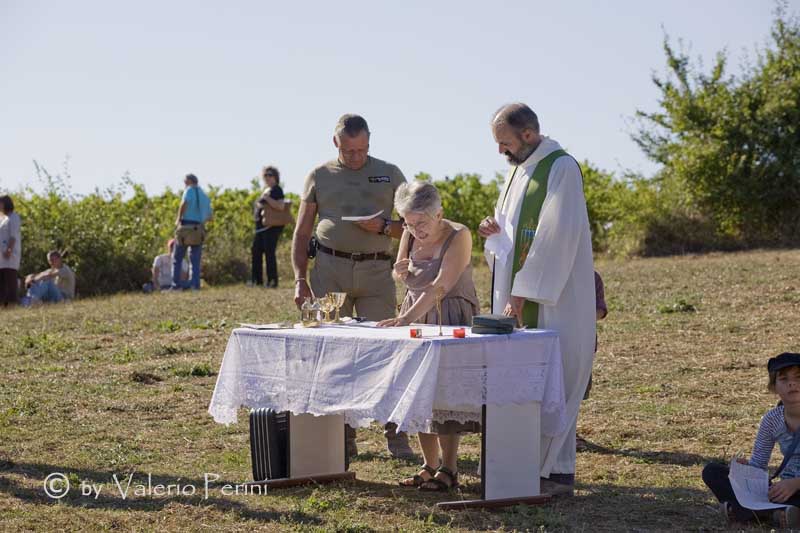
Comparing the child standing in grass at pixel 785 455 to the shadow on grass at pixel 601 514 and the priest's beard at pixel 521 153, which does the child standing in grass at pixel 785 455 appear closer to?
the shadow on grass at pixel 601 514

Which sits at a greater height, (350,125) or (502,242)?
(350,125)

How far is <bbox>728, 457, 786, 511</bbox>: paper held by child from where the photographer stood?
6.04 metres

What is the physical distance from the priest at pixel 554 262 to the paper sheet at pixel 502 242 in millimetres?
69

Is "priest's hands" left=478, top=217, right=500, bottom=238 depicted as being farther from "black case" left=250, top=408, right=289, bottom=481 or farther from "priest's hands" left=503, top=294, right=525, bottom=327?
"black case" left=250, top=408, right=289, bottom=481

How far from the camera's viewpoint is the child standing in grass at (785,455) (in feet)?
19.6

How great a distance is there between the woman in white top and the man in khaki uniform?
11.0 meters

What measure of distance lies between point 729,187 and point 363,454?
17.3 meters

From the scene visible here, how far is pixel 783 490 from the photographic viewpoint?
598 centimetres

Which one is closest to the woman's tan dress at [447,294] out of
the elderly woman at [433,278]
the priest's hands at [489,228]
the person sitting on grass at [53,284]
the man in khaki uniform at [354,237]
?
the elderly woman at [433,278]

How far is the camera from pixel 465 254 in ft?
22.9

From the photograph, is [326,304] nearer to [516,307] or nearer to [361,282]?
[361,282]

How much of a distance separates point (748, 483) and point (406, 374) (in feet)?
6.01

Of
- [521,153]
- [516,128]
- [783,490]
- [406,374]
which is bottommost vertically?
[783,490]

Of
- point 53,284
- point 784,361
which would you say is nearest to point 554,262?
point 784,361
